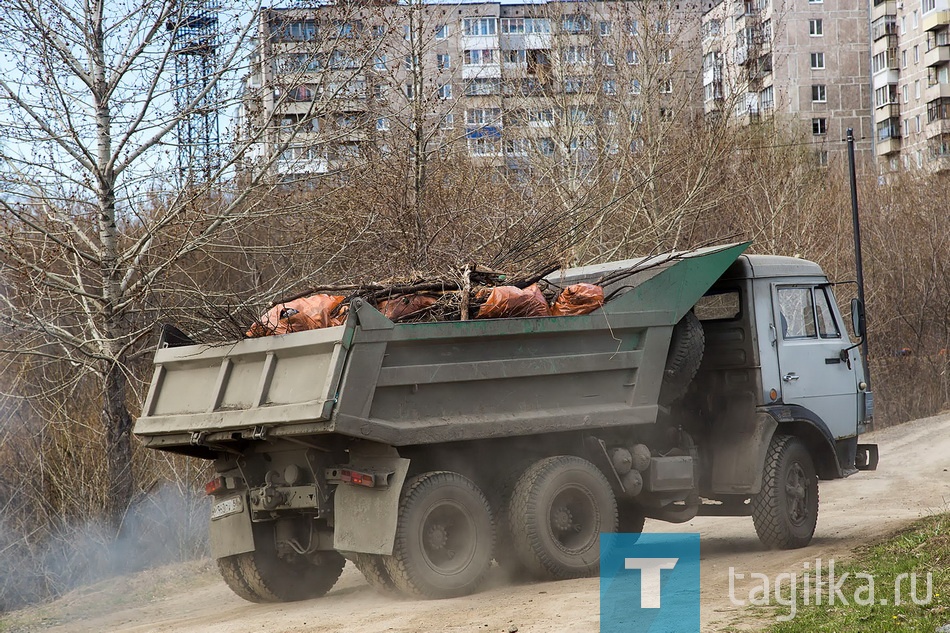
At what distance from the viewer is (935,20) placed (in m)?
55.6

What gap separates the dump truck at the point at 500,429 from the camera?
24.4 feet

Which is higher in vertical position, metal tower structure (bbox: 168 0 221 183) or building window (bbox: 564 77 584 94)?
building window (bbox: 564 77 584 94)

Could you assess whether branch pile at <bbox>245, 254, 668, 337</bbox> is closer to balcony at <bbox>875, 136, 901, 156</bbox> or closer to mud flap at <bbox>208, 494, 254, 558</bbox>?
mud flap at <bbox>208, 494, 254, 558</bbox>

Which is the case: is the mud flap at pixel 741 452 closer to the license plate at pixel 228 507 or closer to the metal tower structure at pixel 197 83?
the license plate at pixel 228 507

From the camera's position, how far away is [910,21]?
58719 mm

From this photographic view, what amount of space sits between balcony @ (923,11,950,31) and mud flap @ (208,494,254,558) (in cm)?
5484

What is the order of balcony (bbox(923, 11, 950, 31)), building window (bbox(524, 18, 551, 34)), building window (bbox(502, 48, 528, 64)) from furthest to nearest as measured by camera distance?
balcony (bbox(923, 11, 950, 31)) → building window (bbox(524, 18, 551, 34)) → building window (bbox(502, 48, 528, 64))

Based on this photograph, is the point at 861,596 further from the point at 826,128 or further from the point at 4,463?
the point at 826,128

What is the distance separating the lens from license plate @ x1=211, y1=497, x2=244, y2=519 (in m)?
8.18

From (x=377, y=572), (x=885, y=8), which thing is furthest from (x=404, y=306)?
(x=885, y=8)

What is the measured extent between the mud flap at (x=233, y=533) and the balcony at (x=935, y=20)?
54837 mm

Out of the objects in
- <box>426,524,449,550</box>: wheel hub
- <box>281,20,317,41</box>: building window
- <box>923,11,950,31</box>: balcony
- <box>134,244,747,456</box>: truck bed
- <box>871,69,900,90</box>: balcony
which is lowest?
<box>426,524,449,550</box>: wheel hub

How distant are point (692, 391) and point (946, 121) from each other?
50715 mm

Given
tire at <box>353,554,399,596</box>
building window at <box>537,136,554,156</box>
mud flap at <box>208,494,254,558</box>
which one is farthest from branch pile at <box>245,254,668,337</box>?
building window at <box>537,136,554,156</box>
